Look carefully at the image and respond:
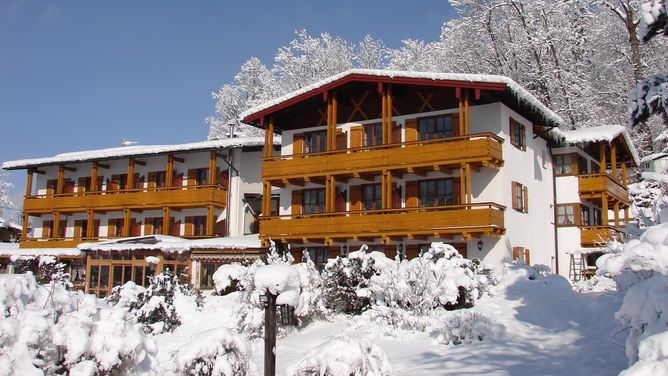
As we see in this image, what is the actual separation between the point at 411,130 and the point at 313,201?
18.7 ft

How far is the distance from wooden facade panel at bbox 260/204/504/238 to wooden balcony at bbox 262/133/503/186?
5.99 ft

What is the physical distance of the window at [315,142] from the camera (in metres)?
31.0

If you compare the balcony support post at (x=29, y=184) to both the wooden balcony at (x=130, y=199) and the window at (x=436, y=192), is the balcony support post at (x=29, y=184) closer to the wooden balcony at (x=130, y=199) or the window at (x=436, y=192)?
the wooden balcony at (x=130, y=199)

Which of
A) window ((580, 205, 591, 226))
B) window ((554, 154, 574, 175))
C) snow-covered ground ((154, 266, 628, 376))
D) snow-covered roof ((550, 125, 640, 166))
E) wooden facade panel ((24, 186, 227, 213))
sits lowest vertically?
snow-covered ground ((154, 266, 628, 376))

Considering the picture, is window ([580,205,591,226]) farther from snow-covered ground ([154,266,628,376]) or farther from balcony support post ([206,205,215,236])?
balcony support post ([206,205,215,236])

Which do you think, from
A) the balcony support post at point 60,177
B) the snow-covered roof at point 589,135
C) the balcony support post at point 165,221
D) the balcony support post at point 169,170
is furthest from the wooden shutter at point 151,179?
the snow-covered roof at point 589,135

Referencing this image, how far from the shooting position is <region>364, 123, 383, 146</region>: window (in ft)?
96.4

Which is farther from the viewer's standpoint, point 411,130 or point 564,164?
point 564,164


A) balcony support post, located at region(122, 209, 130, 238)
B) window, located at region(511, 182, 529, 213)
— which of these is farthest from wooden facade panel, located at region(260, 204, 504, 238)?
balcony support post, located at region(122, 209, 130, 238)

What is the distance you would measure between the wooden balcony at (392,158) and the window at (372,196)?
150 cm

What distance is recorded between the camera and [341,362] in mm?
9367

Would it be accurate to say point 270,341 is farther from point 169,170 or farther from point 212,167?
point 169,170

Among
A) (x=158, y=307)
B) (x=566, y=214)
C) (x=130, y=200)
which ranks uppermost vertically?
(x=130, y=200)

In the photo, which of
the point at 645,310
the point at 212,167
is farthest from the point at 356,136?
the point at 645,310
